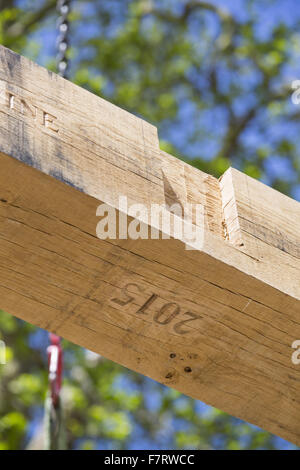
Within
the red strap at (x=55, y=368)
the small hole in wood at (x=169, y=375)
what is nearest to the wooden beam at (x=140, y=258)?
the small hole in wood at (x=169, y=375)

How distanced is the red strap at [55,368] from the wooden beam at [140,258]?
1.39 m

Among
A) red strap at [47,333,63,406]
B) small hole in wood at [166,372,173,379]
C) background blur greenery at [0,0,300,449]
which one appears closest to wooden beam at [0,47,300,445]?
small hole in wood at [166,372,173,379]

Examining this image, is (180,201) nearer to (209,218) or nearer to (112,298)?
(209,218)

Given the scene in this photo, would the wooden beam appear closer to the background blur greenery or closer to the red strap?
the red strap

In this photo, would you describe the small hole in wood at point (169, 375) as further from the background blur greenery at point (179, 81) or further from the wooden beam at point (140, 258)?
the background blur greenery at point (179, 81)

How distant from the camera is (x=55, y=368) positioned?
8.97ft

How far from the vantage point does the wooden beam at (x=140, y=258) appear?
3.28 feet

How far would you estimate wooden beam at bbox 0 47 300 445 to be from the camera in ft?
3.28

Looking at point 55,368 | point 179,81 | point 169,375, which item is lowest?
point 169,375

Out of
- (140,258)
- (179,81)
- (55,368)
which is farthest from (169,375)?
(179,81)

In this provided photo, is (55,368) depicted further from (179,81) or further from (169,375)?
(179,81)

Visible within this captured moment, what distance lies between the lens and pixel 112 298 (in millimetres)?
1122

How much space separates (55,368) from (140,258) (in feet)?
5.88
